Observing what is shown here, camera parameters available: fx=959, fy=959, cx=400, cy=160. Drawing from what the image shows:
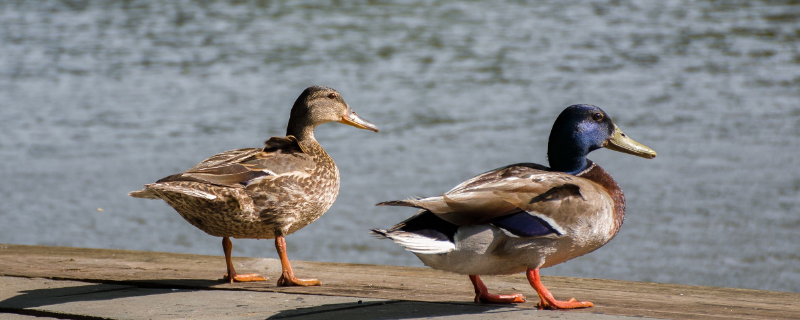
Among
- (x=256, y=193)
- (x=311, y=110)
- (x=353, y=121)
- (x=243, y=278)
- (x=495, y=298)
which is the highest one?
(x=311, y=110)

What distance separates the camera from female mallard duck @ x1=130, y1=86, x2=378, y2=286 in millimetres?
4711

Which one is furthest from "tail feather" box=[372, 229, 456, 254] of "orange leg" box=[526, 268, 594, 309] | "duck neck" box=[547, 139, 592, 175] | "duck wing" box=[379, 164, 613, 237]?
"duck neck" box=[547, 139, 592, 175]

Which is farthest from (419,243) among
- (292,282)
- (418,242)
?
(292,282)

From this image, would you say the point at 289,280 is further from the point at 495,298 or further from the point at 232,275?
the point at 495,298

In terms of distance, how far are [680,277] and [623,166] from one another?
3.81 meters

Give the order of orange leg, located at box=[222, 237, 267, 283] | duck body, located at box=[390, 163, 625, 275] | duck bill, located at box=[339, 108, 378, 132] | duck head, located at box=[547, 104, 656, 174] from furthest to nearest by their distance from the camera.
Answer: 1. duck bill, located at box=[339, 108, 378, 132]
2. orange leg, located at box=[222, 237, 267, 283]
3. duck head, located at box=[547, 104, 656, 174]
4. duck body, located at box=[390, 163, 625, 275]

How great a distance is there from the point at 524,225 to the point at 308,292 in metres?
1.24

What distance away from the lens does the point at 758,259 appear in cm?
879

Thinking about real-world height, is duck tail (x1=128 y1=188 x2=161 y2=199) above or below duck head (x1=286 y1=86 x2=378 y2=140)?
below

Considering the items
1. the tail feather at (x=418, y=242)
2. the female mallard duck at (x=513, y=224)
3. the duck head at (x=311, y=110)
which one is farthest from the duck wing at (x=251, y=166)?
the tail feather at (x=418, y=242)

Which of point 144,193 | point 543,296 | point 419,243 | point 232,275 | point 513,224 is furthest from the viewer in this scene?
point 232,275

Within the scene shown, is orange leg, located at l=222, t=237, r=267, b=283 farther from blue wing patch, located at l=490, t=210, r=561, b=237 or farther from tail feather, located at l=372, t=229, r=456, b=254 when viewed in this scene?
blue wing patch, located at l=490, t=210, r=561, b=237

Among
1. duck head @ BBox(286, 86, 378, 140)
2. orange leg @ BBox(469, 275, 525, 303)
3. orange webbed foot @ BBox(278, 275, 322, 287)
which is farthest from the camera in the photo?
duck head @ BBox(286, 86, 378, 140)

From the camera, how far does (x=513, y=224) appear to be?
385 centimetres
